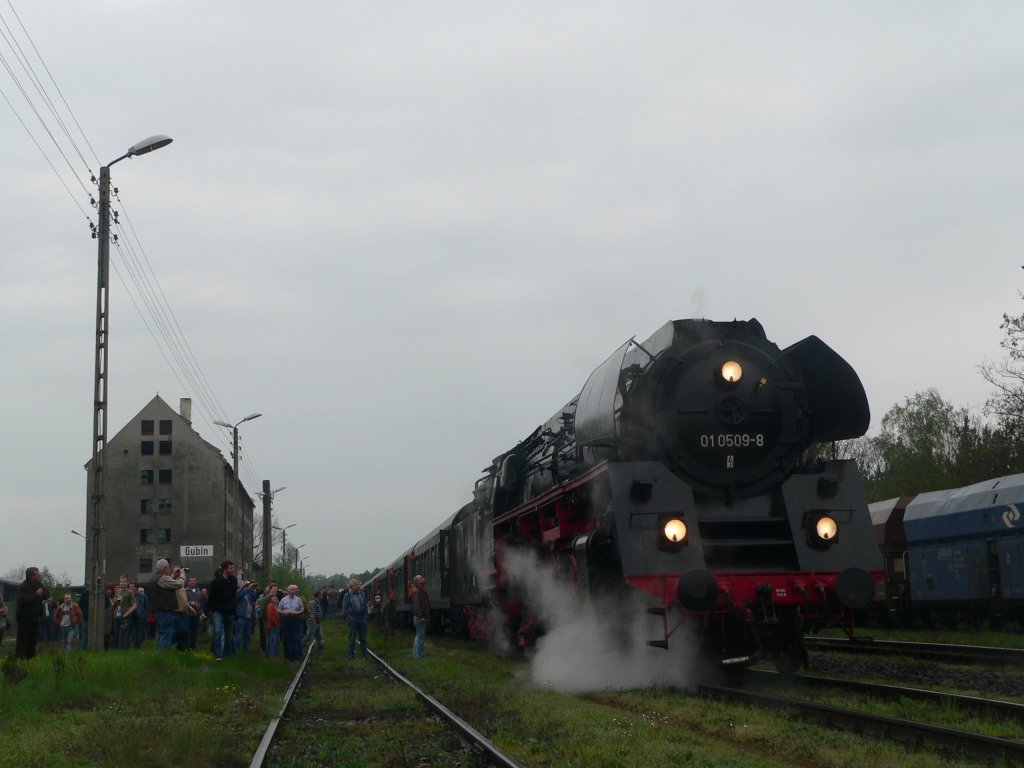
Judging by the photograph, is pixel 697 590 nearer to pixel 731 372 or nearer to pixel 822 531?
pixel 822 531

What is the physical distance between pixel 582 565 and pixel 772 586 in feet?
6.52

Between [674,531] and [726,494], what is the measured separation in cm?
92

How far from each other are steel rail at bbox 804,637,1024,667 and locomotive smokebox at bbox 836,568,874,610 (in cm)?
295

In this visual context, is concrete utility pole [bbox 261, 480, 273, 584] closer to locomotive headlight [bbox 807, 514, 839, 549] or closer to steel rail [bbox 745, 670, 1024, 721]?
steel rail [bbox 745, 670, 1024, 721]

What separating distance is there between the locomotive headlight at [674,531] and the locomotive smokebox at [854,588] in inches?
59.2

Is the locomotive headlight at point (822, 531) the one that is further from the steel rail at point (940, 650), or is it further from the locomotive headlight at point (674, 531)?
the steel rail at point (940, 650)

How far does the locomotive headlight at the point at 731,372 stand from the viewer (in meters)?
11.5

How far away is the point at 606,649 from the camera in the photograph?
1244cm

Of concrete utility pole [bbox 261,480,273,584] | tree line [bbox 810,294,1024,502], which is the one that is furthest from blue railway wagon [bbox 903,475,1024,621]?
concrete utility pole [bbox 261,480,273,584]

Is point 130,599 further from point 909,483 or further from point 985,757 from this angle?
point 909,483

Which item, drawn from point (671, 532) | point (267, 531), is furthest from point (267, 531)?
point (671, 532)

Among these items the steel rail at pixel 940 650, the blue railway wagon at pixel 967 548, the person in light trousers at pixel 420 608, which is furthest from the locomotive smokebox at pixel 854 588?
the blue railway wagon at pixel 967 548

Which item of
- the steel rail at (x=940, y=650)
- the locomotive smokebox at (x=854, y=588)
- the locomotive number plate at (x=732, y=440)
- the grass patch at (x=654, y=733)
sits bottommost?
the steel rail at (x=940, y=650)

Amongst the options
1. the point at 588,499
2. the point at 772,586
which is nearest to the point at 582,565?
the point at 588,499
